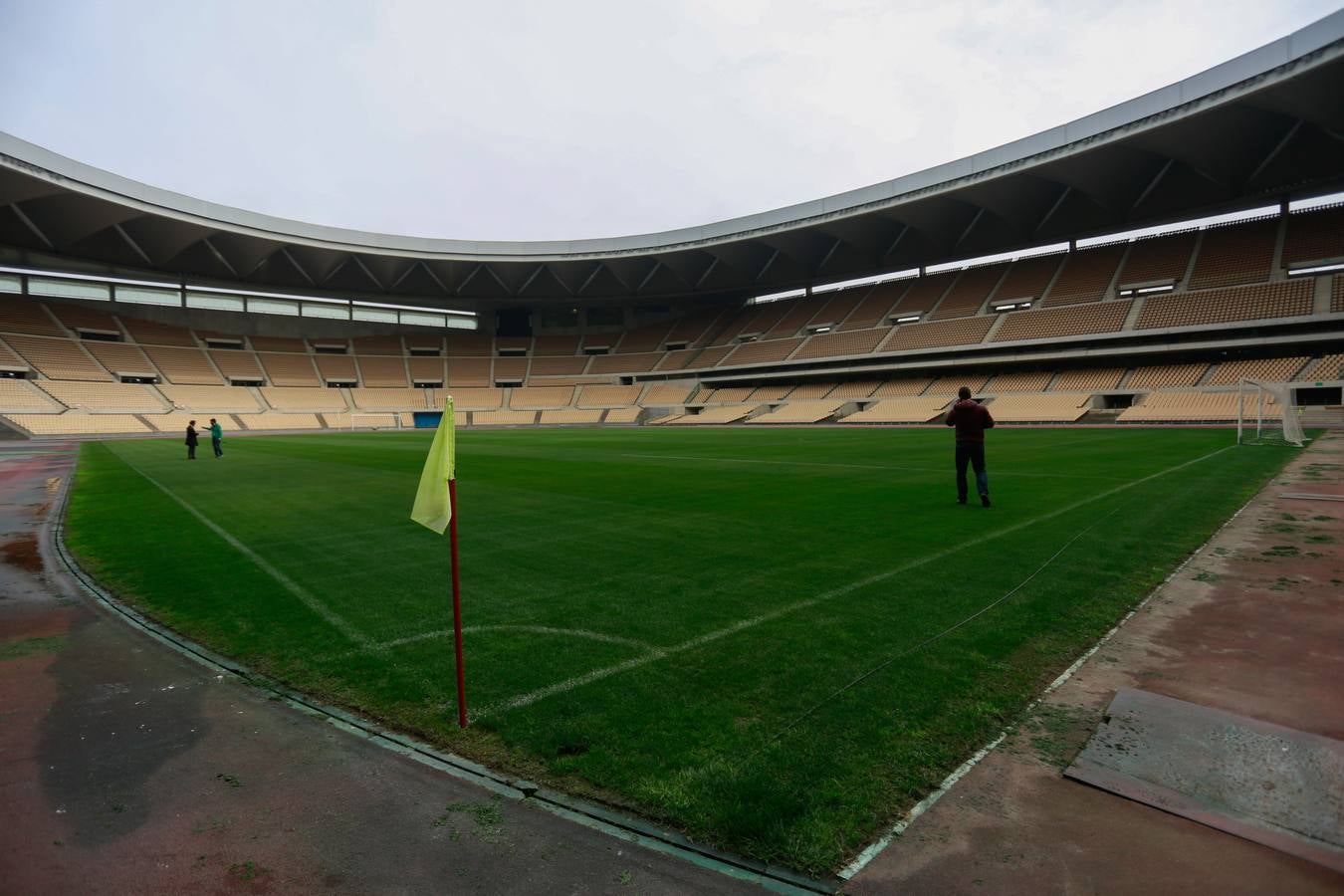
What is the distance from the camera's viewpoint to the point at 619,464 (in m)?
17.2

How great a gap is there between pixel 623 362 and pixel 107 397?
146ft

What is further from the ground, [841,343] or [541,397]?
[841,343]

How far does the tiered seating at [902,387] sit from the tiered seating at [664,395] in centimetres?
1665

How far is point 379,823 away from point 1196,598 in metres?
5.63

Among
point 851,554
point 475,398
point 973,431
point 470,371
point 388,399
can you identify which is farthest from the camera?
point 470,371

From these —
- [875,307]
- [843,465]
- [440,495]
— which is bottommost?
[843,465]

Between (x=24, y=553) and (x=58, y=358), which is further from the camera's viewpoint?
(x=58, y=358)

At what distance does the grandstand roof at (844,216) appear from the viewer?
32656 mm

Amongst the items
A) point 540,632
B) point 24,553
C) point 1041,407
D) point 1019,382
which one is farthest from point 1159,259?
point 24,553

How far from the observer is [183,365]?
57344 mm

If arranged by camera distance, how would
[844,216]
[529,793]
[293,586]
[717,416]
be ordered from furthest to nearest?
[717,416]
[844,216]
[293,586]
[529,793]

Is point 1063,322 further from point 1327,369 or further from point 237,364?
point 237,364

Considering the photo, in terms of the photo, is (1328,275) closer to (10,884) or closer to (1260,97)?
(1260,97)

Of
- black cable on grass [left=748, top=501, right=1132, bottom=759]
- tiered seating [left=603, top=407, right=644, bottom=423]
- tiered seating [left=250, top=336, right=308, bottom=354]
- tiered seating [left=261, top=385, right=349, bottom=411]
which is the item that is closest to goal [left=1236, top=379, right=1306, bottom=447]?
black cable on grass [left=748, top=501, right=1132, bottom=759]
